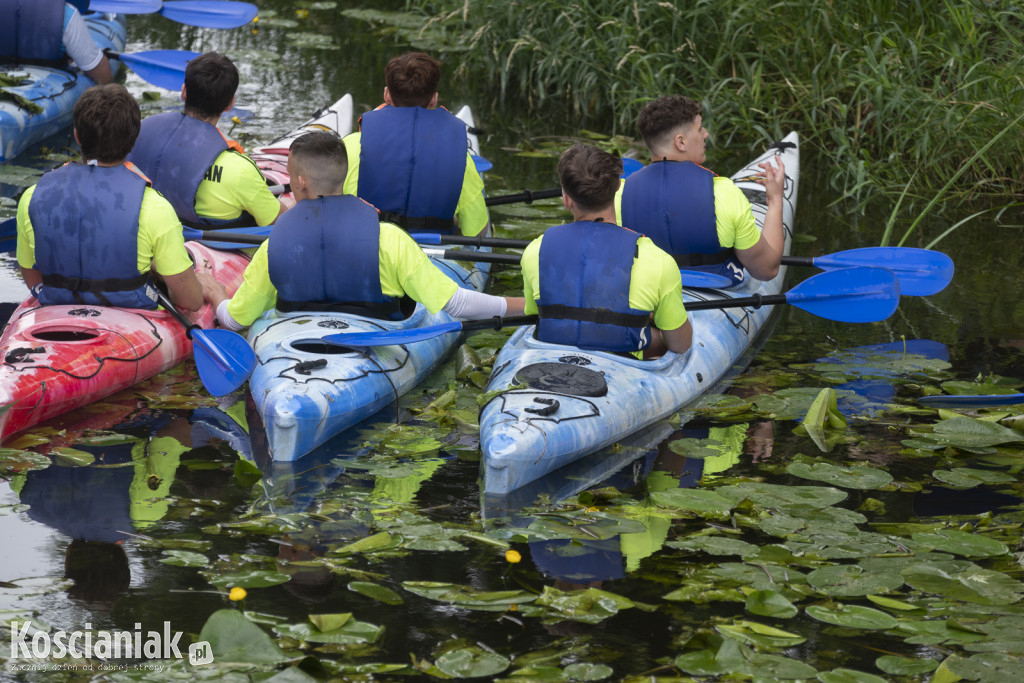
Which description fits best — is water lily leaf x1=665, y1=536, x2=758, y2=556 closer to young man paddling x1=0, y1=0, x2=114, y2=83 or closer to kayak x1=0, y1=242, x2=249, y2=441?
kayak x1=0, y1=242, x2=249, y2=441

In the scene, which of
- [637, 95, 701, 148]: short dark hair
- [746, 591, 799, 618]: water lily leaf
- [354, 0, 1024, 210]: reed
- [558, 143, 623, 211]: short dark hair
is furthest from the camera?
[354, 0, 1024, 210]: reed

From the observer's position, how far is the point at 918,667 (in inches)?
124

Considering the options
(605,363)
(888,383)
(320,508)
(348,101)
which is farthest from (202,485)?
(348,101)

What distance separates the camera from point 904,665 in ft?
10.4

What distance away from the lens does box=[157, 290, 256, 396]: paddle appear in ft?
15.0

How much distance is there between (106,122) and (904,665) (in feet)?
10.8

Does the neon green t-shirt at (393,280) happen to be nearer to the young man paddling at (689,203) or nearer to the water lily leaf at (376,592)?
the young man paddling at (689,203)

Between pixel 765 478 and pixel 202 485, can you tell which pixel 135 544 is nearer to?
pixel 202 485

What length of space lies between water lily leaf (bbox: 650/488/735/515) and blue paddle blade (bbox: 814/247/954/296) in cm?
195

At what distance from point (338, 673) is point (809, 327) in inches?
143

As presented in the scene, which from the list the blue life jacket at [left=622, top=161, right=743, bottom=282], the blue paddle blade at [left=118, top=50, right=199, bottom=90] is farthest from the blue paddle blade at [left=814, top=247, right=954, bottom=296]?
the blue paddle blade at [left=118, top=50, right=199, bottom=90]

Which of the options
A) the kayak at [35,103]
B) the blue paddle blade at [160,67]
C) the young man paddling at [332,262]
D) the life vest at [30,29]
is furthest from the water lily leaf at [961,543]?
the life vest at [30,29]

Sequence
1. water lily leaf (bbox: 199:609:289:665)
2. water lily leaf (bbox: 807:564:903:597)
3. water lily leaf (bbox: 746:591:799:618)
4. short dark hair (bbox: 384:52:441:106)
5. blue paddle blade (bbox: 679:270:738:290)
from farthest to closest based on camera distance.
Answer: short dark hair (bbox: 384:52:441:106) < blue paddle blade (bbox: 679:270:738:290) < water lily leaf (bbox: 807:564:903:597) < water lily leaf (bbox: 746:591:799:618) < water lily leaf (bbox: 199:609:289:665)

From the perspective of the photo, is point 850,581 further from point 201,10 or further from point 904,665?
point 201,10
